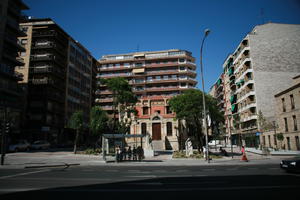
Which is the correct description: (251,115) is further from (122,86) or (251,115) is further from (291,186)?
(291,186)

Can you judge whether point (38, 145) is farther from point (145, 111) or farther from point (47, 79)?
point (145, 111)

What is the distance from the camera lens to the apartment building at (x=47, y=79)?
1870 inches

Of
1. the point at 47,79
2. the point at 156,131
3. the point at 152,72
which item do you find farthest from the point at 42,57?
the point at 152,72

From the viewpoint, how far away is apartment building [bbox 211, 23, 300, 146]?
45688 mm

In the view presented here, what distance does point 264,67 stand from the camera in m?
47.2

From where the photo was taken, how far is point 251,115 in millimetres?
47812

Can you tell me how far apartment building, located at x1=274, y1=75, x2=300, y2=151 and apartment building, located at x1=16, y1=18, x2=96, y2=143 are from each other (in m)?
45.3

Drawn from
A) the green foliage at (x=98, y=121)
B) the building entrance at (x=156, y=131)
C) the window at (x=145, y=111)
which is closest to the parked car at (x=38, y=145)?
the green foliage at (x=98, y=121)

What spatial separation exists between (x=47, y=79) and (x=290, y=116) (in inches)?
1905

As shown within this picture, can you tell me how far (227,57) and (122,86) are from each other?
1750 inches

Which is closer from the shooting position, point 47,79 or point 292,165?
point 292,165

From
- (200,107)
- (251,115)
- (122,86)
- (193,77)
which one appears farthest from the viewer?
(193,77)

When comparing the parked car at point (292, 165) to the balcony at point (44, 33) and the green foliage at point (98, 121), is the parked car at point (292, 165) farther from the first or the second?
the balcony at point (44, 33)

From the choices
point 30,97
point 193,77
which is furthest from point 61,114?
point 193,77
